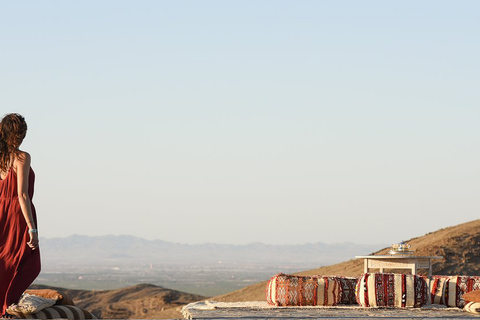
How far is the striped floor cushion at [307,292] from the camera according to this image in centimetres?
1432

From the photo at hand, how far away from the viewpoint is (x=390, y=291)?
537 inches

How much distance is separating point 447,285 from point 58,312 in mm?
6556

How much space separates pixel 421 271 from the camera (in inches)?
885

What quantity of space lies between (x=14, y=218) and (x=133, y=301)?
20.6 meters

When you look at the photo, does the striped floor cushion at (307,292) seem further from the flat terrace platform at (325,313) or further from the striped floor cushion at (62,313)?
the striped floor cushion at (62,313)

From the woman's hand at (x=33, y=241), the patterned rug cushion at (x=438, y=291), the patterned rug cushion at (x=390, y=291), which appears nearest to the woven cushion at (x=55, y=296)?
the woman's hand at (x=33, y=241)

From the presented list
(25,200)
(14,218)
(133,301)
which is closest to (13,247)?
(14,218)

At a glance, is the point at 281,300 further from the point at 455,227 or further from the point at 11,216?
the point at 455,227

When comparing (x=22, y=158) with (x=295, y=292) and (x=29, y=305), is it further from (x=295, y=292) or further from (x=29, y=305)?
(x=295, y=292)

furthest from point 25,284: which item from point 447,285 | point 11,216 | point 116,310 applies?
point 116,310

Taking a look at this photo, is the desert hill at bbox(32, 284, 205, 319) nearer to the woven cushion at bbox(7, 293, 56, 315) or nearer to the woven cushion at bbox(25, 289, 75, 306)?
the woven cushion at bbox(25, 289, 75, 306)

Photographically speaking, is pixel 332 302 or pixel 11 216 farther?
pixel 332 302

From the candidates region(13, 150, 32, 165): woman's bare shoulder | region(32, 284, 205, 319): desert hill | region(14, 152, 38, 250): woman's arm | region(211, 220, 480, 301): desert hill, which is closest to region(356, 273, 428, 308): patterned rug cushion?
region(14, 152, 38, 250): woman's arm

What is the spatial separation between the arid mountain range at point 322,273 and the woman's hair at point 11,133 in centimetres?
1260
